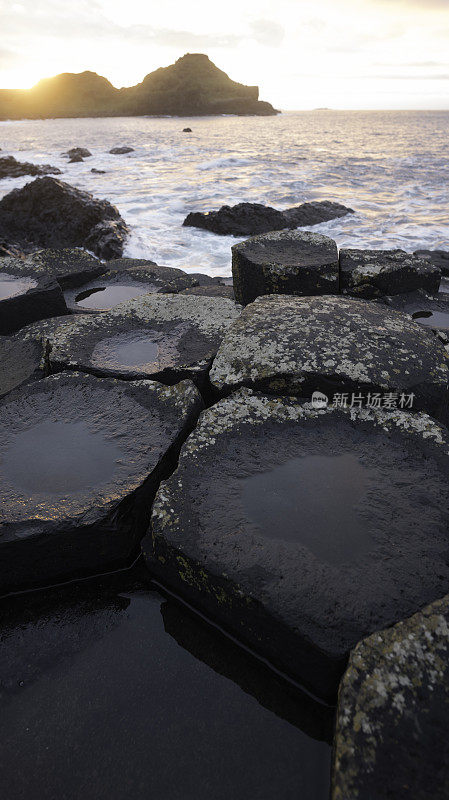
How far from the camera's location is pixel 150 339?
8.73 ft

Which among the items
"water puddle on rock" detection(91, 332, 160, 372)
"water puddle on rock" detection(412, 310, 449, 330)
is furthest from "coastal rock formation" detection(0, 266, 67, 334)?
"water puddle on rock" detection(412, 310, 449, 330)

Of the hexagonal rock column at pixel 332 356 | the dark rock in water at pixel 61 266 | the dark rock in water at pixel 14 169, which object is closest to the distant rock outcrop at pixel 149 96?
the dark rock in water at pixel 14 169

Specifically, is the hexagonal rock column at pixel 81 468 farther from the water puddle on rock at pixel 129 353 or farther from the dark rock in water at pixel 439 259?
the dark rock in water at pixel 439 259

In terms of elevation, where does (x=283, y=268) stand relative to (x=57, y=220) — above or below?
above

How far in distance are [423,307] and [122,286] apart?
106 inches

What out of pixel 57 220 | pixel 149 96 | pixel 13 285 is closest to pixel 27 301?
pixel 13 285

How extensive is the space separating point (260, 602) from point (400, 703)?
403mm

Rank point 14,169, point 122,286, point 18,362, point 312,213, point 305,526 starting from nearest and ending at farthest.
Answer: point 305,526
point 18,362
point 122,286
point 312,213
point 14,169

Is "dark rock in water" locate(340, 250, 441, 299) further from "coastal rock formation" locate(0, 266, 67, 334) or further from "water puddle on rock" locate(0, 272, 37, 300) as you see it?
"water puddle on rock" locate(0, 272, 37, 300)

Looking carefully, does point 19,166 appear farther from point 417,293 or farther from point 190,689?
point 190,689

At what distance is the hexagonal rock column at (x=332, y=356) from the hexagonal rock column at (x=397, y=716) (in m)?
1.05

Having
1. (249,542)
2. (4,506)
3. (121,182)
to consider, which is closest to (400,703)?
(249,542)

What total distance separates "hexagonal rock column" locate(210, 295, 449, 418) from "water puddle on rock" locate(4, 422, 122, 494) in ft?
2.01

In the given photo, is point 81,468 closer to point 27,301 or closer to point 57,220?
point 27,301
